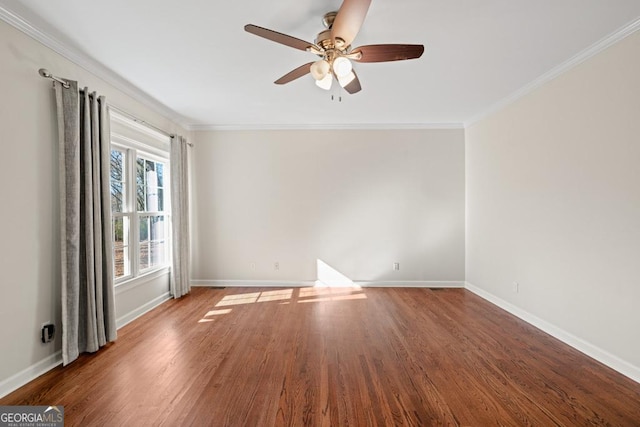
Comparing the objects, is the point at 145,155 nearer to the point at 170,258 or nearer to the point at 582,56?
the point at 170,258

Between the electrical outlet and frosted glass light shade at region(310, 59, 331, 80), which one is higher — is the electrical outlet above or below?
below

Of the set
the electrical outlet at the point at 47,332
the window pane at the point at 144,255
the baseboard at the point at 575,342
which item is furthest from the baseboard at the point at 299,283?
the electrical outlet at the point at 47,332

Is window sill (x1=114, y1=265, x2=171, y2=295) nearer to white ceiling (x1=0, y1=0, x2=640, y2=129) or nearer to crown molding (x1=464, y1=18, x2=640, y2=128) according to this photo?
white ceiling (x1=0, y1=0, x2=640, y2=129)

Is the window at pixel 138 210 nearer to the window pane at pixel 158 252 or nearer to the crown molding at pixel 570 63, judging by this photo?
the window pane at pixel 158 252

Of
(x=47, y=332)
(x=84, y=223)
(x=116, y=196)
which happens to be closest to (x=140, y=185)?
(x=116, y=196)

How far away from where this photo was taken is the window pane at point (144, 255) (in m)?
3.92

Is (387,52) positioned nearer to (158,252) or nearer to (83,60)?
(83,60)

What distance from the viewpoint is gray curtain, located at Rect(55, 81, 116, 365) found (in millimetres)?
2486

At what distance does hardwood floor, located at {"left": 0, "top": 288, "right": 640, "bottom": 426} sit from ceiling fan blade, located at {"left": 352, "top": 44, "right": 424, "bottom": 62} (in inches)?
90.7

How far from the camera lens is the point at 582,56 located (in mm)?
2695

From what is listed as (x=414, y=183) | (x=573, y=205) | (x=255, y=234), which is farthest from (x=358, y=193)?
(x=573, y=205)

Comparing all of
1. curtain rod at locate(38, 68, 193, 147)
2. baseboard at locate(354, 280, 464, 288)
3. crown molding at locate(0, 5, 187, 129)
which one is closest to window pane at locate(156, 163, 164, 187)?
curtain rod at locate(38, 68, 193, 147)

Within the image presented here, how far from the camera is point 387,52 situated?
209 cm

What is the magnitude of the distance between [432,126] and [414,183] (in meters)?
0.96
